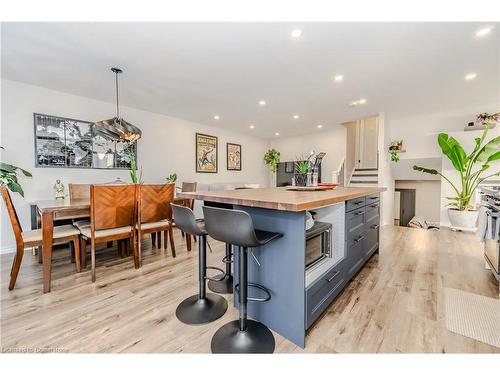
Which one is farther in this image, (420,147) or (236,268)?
(420,147)

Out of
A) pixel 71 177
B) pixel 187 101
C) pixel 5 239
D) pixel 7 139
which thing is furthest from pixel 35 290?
pixel 187 101

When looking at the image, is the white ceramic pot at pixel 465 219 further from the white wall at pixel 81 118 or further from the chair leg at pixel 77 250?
the chair leg at pixel 77 250

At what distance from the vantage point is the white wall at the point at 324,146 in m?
6.55

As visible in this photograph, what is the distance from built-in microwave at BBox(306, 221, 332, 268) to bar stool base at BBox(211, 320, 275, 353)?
1.76 ft

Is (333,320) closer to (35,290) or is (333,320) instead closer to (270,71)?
(35,290)

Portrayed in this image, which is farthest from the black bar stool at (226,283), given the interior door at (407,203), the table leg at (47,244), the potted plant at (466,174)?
the interior door at (407,203)

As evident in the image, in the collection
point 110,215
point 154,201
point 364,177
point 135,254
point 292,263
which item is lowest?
point 135,254

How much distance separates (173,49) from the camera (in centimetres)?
236

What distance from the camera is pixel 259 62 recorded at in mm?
2646

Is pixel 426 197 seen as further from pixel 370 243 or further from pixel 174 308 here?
pixel 174 308

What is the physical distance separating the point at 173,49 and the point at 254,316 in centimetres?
274

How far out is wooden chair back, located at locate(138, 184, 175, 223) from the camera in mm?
2459

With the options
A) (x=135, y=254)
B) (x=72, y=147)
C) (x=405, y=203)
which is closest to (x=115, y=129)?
(x=135, y=254)

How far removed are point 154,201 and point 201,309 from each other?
4.54 ft
